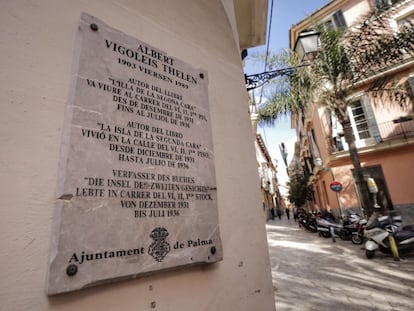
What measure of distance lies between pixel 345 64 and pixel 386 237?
5.14 meters

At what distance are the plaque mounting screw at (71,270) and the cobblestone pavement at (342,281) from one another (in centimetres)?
306

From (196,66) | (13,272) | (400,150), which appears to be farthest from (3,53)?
(400,150)

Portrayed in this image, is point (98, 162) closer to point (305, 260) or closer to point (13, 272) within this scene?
point (13, 272)

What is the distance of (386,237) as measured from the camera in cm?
540

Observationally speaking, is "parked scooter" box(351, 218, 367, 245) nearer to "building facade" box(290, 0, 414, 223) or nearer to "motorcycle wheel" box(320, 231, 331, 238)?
"motorcycle wheel" box(320, 231, 331, 238)

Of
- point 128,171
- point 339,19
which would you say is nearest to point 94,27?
point 128,171

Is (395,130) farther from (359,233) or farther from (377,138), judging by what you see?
(359,233)

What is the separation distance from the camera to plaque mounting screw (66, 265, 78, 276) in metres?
0.97

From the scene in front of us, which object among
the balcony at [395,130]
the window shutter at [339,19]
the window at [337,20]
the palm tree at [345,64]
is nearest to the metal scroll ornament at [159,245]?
the palm tree at [345,64]

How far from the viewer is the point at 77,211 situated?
104 cm

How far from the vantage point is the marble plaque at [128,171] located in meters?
1.04

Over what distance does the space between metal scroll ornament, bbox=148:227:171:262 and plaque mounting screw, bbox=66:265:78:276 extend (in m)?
0.33

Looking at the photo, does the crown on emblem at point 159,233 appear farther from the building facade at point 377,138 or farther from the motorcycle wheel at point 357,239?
the building facade at point 377,138

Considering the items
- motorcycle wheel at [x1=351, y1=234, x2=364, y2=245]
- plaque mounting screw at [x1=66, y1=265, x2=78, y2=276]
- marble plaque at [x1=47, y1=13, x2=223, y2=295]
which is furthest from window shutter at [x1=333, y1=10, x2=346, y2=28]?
plaque mounting screw at [x1=66, y1=265, x2=78, y2=276]
